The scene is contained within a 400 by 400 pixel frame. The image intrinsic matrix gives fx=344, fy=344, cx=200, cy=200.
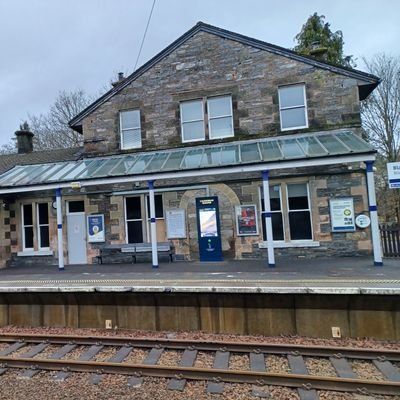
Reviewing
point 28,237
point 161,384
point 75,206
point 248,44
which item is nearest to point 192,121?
point 248,44

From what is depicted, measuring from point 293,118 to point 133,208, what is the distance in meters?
7.22

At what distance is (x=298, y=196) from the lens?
12.6 m

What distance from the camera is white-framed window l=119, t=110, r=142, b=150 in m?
14.7

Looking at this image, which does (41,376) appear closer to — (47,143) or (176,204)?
(176,204)

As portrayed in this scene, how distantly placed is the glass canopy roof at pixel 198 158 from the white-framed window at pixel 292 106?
0.64 m

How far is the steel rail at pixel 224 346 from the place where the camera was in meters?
5.50

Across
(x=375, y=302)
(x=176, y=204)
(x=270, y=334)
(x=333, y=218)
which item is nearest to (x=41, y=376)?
(x=270, y=334)

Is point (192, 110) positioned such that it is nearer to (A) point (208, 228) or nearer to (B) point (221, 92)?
(B) point (221, 92)

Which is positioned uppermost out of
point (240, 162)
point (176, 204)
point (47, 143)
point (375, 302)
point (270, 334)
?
point (47, 143)

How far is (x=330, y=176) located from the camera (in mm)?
12211

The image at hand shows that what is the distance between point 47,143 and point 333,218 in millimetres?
28387

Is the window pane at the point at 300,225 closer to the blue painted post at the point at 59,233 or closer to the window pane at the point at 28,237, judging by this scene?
the blue painted post at the point at 59,233

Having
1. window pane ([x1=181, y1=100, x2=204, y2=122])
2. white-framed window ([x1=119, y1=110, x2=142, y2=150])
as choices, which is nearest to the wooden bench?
white-framed window ([x1=119, y1=110, x2=142, y2=150])

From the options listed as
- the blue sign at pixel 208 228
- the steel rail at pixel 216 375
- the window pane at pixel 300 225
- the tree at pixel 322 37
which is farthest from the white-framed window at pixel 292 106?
the tree at pixel 322 37
